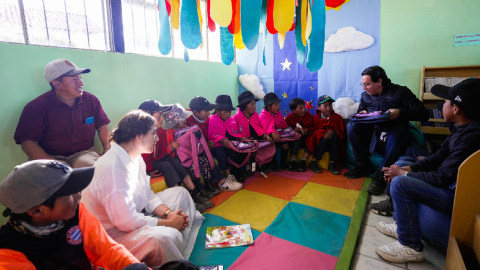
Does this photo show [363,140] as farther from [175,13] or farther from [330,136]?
[175,13]

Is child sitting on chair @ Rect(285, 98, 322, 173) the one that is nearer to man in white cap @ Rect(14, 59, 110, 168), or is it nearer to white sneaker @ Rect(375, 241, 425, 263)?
white sneaker @ Rect(375, 241, 425, 263)

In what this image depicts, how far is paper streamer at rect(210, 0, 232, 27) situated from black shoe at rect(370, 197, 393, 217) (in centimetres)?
214

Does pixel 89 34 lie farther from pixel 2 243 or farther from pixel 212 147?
pixel 2 243

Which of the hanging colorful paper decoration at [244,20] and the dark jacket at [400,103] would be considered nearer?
the hanging colorful paper decoration at [244,20]

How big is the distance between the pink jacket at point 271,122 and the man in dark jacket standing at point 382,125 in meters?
0.95

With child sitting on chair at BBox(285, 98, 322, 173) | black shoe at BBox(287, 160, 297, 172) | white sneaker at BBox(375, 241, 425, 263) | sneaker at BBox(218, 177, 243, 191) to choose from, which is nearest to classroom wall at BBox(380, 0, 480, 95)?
child sitting on chair at BBox(285, 98, 322, 173)

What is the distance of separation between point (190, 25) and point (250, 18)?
0.39 metres

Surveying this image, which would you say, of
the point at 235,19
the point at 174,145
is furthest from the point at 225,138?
the point at 235,19

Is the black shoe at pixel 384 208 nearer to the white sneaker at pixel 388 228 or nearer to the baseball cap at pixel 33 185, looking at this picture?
the white sneaker at pixel 388 228

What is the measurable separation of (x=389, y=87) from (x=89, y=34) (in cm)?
351

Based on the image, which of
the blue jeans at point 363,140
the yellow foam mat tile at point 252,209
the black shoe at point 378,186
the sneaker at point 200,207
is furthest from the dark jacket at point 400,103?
the sneaker at point 200,207

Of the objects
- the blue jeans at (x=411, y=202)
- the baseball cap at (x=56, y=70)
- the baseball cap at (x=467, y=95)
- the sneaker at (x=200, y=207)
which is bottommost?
the sneaker at (x=200, y=207)

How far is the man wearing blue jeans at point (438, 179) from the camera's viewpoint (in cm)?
148

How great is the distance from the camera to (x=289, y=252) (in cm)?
184
